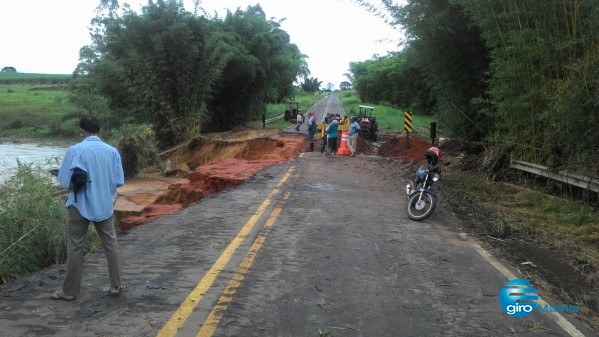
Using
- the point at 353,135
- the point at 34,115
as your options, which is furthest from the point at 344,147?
the point at 34,115

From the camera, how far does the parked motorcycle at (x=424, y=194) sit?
9.59 meters

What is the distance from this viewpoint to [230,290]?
521 cm

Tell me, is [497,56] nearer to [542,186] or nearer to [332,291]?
[542,186]

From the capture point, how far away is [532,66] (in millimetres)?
12375

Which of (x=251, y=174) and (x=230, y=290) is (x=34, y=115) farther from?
(x=230, y=290)

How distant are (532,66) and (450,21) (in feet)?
18.7

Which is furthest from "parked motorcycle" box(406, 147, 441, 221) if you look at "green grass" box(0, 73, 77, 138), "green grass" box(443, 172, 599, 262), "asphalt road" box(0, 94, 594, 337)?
"green grass" box(0, 73, 77, 138)

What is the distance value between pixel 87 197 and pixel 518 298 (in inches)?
174

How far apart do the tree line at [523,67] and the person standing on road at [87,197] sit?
838 cm

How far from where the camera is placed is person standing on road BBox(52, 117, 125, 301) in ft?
16.1

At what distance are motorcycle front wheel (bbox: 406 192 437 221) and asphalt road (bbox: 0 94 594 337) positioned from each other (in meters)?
0.18

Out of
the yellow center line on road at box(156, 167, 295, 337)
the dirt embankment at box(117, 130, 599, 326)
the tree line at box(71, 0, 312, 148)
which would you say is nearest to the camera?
the yellow center line on road at box(156, 167, 295, 337)

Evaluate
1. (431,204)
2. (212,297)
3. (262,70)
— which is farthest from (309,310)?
(262,70)

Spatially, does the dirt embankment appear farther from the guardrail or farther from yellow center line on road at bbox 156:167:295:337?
yellow center line on road at bbox 156:167:295:337
